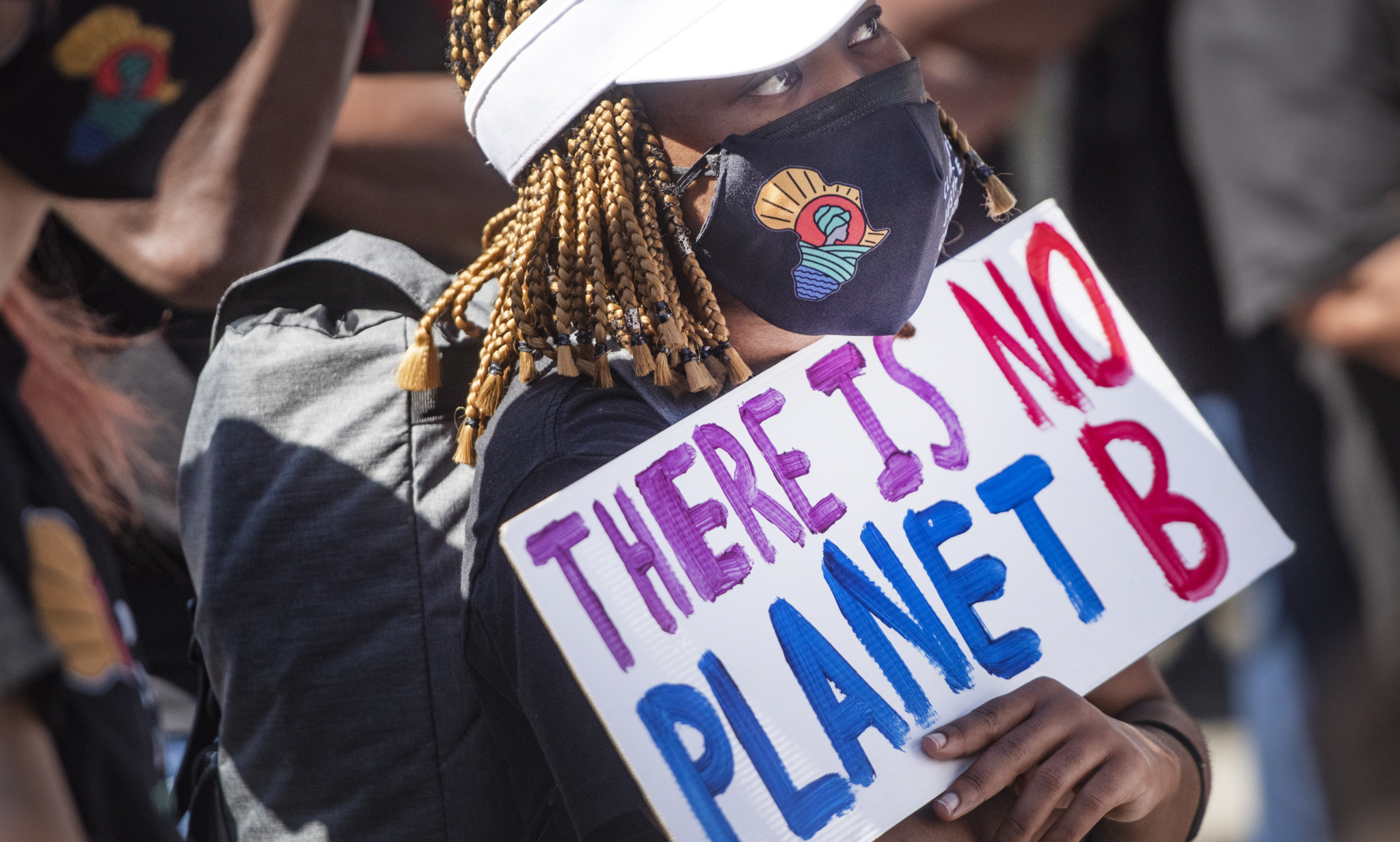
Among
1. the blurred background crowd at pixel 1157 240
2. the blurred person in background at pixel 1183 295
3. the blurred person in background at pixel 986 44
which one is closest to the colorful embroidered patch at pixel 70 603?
the blurred background crowd at pixel 1157 240

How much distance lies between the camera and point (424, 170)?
78.6 inches

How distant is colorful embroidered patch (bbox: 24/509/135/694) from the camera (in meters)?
0.85

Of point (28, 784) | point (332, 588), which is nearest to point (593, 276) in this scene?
point (332, 588)

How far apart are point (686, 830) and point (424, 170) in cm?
137

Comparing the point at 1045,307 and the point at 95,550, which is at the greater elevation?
the point at 95,550

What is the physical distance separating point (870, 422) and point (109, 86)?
2.89 ft

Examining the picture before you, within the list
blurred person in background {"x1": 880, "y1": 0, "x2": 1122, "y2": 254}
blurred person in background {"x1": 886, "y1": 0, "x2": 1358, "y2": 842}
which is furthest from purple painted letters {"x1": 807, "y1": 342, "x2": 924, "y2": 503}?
blurred person in background {"x1": 886, "y1": 0, "x2": 1358, "y2": 842}

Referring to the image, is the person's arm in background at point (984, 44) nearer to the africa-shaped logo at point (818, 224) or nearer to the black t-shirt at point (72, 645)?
the africa-shaped logo at point (818, 224)

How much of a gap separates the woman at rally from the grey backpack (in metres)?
0.08

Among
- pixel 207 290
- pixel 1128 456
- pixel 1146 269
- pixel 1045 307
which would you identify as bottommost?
pixel 1146 269

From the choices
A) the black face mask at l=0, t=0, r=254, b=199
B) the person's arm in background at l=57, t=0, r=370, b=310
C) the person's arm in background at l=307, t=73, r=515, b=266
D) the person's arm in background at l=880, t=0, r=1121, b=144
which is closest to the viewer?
the black face mask at l=0, t=0, r=254, b=199

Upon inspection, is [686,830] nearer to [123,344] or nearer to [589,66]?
[589,66]

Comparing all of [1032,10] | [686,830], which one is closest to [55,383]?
[686,830]

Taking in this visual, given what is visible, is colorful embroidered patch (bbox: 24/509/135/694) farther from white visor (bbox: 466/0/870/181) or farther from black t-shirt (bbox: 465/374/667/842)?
white visor (bbox: 466/0/870/181)
